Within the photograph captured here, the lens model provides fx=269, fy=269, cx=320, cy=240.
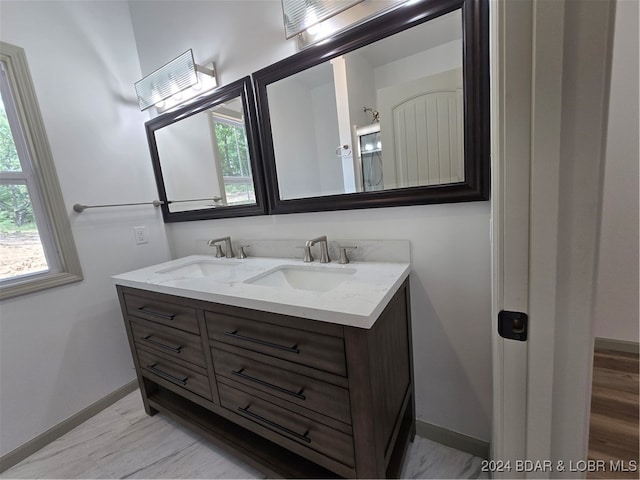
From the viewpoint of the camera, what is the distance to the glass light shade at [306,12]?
3.61ft

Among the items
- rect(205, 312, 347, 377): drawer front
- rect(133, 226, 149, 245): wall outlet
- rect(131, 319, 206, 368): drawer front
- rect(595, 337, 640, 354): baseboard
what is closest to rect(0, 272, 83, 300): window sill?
rect(133, 226, 149, 245): wall outlet

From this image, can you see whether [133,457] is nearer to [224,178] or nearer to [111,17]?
[224,178]

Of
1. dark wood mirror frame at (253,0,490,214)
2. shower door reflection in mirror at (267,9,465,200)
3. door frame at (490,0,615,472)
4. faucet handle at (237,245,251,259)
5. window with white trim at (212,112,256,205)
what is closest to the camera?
door frame at (490,0,615,472)

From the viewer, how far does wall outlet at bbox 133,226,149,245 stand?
74.2 inches

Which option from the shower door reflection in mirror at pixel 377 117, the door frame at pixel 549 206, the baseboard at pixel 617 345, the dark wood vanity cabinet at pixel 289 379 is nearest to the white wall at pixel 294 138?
the shower door reflection in mirror at pixel 377 117

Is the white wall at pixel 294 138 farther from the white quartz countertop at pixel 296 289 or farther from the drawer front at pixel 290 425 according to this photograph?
the drawer front at pixel 290 425

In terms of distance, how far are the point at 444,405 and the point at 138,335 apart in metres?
1.59

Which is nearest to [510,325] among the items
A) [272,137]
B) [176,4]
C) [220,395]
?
[220,395]

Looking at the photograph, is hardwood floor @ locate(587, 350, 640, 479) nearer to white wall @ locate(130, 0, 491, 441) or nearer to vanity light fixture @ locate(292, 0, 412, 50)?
white wall @ locate(130, 0, 491, 441)

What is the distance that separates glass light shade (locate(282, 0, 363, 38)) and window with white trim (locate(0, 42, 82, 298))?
4.63ft

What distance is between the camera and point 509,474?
60 cm

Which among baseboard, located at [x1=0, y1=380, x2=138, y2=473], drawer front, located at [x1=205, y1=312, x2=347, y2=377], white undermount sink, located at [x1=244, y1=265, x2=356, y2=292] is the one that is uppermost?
white undermount sink, located at [x1=244, y1=265, x2=356, y2=292]

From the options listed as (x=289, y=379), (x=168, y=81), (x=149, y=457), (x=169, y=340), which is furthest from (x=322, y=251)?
(x=168, y=81)

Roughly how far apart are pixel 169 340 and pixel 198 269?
0.49m
